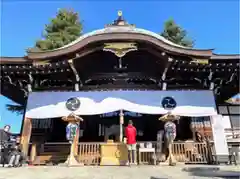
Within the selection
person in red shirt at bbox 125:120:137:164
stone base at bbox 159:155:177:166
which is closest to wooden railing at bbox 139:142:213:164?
stone base at bbox 159:155:177:166

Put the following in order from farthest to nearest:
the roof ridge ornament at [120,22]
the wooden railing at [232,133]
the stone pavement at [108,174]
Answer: the roof ridge ornament at [120,22] < the wooden railing at [232,133] < the stone pavement at [108,174]

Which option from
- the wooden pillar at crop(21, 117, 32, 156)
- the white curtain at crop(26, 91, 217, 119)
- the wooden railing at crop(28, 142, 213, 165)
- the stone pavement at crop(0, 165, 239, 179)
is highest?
the white curtain at crop(26, 91, 217, 119)

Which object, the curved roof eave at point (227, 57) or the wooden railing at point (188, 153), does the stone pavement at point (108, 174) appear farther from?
the curved roof eave at point (227, 57)

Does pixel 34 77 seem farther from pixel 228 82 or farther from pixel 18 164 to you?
pixel 228 82

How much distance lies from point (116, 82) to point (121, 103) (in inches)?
59.3

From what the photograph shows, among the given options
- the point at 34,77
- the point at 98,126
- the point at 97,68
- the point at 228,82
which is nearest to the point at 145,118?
the point at 98,126

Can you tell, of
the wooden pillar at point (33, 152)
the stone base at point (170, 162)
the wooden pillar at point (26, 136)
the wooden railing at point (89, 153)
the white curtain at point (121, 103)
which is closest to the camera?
the stone base at point (170, 162)

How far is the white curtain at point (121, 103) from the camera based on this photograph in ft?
32.6

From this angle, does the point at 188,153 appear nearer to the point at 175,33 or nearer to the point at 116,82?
the point at 116,82

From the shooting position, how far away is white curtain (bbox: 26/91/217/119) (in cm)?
992

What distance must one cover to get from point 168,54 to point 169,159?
4385 millimetres

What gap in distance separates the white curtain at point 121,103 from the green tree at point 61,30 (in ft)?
39.0

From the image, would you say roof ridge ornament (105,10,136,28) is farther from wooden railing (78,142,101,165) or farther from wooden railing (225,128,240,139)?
wooden railing (225,128,240,139)

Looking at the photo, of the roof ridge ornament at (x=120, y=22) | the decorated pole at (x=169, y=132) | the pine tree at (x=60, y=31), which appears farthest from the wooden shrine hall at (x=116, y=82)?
the pine tree at (x=60, y=31)
